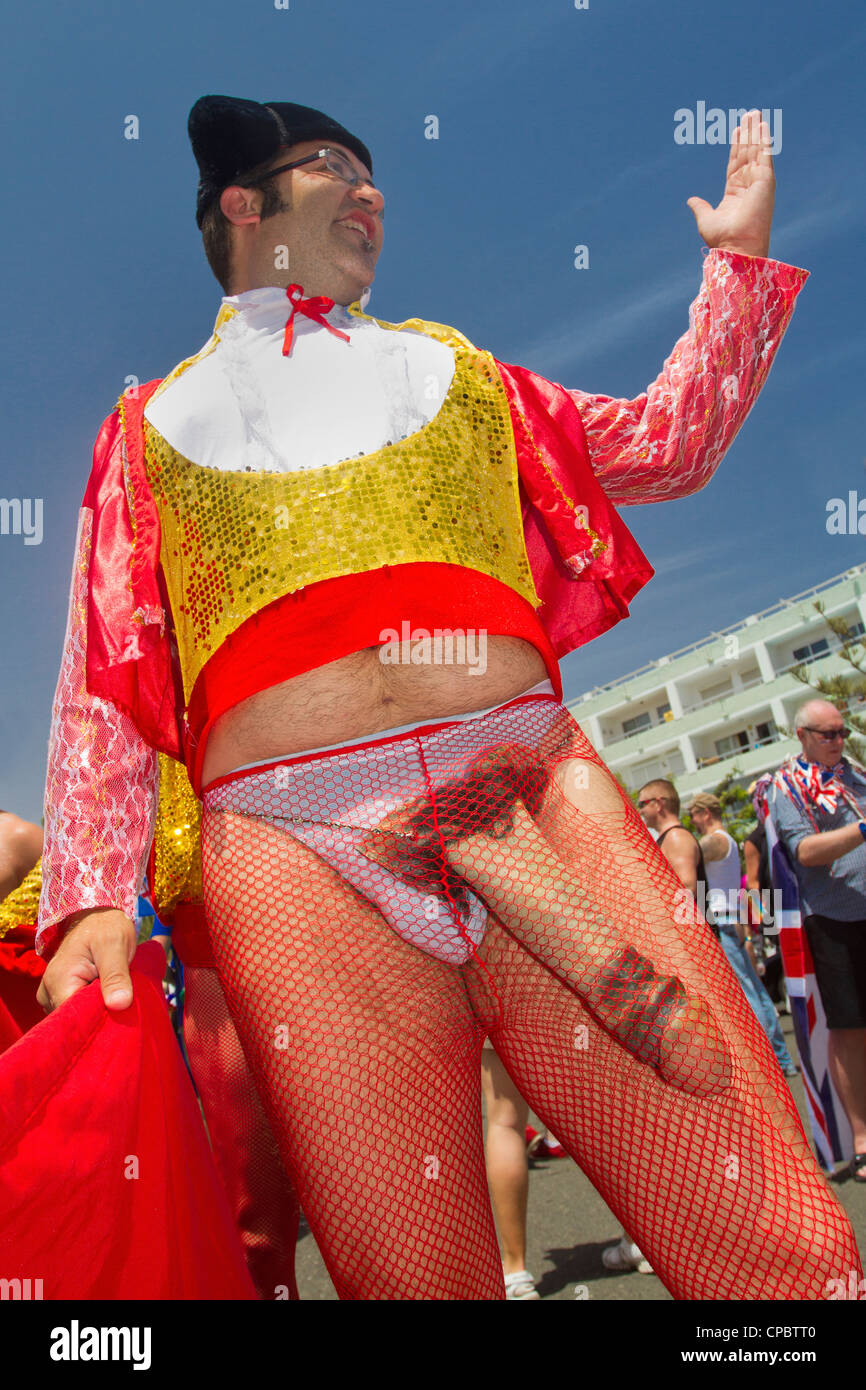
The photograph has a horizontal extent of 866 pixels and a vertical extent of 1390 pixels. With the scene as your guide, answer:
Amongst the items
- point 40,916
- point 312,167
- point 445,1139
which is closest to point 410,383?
point 312,167

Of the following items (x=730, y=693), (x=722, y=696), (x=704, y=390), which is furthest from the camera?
(x=730, y=693)

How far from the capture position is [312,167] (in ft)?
6.12

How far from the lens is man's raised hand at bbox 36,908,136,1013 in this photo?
1.47 m

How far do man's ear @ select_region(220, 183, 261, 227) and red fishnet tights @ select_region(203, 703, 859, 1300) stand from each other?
1.02 metres

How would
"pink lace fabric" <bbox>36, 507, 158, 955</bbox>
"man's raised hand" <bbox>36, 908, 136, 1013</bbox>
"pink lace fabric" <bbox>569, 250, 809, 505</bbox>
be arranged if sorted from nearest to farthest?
"man's raised hand" <bbox>36, 908, 136, 1013</bbox>, "pink lace fabric" <bbox>36, 507, 158, 955</bbox>, "pink lace fabric" <bbox>569, 250, 809, 505</bbox>

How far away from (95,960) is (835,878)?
4579 mm

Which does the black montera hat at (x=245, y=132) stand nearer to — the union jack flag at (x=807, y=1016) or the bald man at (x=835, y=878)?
the bald man at (x=835, y=878)

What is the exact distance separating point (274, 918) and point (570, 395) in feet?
3.45

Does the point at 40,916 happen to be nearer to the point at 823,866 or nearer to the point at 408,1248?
the point at 408,1248

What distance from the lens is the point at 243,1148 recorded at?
7.21ft

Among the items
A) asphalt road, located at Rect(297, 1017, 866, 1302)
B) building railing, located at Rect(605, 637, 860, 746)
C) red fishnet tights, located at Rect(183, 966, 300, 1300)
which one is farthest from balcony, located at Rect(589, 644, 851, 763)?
red fishnet tights, located at Rect(183, 966, 300, 1300)

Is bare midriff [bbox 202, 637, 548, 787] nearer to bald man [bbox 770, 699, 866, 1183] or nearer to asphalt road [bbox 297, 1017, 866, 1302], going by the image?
asphalt road [bbox 297, 1017, 866, 1302]

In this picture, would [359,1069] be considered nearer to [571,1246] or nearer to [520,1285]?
[520,1285]

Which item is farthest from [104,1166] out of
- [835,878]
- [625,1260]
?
[835,878]
